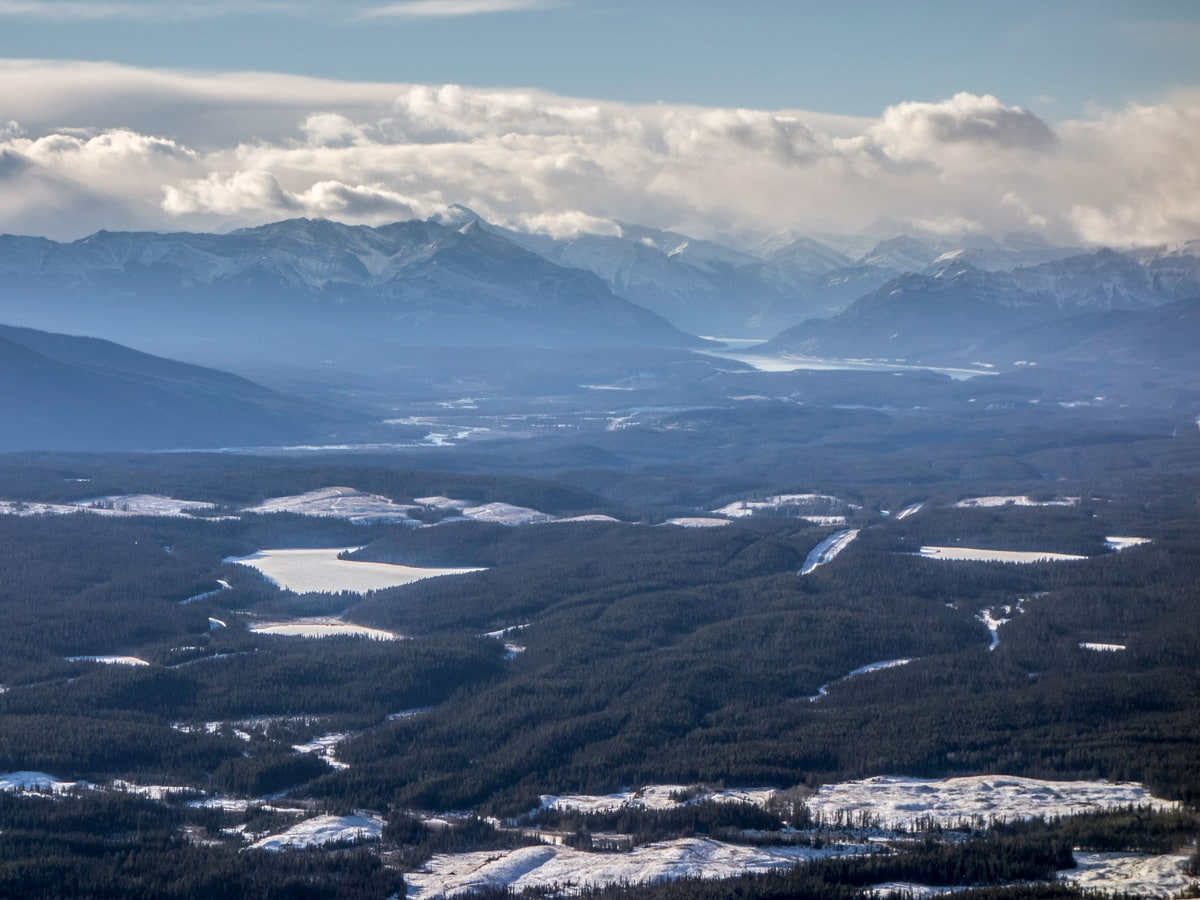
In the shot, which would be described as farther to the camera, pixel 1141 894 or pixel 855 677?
pixel 855 677

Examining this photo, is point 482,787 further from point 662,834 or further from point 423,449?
point 423,449

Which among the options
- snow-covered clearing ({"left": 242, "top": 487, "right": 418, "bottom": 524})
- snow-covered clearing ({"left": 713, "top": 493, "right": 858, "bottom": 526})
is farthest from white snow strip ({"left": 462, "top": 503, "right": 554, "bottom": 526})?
snow-covered clearing ({"left": 713, "top": 493, "right": 858, "bottom": 526})

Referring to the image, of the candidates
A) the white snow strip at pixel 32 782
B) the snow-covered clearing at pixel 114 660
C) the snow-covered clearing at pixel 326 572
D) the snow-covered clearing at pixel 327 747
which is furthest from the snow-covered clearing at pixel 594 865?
the snow-covered clearing at pixel 326 572

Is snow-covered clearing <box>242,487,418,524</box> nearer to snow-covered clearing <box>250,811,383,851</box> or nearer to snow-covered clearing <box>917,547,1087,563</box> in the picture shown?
snow-covered clearing <box>917,547,1087,563</box>

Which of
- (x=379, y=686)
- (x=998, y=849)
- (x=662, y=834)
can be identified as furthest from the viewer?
(x=379, y=686)

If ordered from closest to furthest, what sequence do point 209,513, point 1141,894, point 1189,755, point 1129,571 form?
point 1141,894 → point 1189,755 → point 1129,571 → point 209,513

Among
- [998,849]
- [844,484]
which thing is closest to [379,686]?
[998,849]
